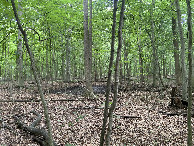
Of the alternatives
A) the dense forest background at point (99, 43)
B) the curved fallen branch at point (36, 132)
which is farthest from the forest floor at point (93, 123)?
the dense forest background at point (99, 43)

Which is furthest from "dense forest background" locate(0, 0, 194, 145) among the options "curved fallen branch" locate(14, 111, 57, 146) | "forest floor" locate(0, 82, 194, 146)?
"forest floor" locate(0, 82, 194, 146)

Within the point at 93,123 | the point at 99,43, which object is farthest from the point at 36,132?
the point at 99,43

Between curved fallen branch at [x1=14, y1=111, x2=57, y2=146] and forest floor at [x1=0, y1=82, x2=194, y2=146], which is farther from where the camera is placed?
forest floor at [x1=0, y1=82, x2=194, y2=146]

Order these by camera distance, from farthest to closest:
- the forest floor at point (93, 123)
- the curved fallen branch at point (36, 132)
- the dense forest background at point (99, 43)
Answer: the forest floor at point (93, 123) → the curved fallen branch at point (36, 132) → the dense forest background at point (99, 43)

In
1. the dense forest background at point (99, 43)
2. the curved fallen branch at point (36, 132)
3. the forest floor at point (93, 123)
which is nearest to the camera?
the dense forest background at point (99, 43)

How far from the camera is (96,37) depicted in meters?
20.6

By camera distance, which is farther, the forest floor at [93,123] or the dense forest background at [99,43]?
the forest floor at [93,123]

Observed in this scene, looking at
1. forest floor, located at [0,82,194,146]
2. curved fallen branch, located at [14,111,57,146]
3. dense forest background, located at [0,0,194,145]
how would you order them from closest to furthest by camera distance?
dense forest background, located at [0,0,194,145] < curved fallen branch, located at [14,111,57,146] < forest floor, located at [0,82,194,146]

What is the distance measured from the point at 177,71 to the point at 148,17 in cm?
752

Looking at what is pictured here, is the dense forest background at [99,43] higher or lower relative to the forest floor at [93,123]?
higher

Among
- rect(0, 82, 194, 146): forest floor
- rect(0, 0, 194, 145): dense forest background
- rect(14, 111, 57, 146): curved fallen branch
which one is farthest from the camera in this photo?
rect(0, 82, 194, 146): forest floor

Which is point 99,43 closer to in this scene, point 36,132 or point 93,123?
point 93,123

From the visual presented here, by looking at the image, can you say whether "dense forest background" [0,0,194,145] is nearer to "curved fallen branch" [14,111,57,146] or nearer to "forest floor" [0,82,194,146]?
"curved fallen branch" [14,111,57,146]

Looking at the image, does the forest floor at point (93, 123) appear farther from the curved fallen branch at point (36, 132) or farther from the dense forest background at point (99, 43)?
the dense forest background at point (99, 43)
